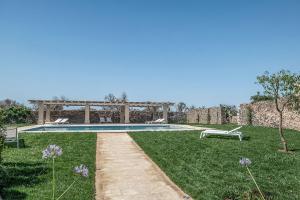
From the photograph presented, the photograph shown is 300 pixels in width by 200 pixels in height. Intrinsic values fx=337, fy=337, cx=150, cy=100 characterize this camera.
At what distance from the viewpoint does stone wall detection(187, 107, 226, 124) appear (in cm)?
3025

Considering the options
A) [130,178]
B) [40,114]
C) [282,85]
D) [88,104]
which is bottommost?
[130,178]

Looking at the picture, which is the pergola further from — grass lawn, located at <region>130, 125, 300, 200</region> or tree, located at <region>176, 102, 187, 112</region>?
grass lawn, located at <region>130, 125, 300, 200</region>

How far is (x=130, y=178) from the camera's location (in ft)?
24.6

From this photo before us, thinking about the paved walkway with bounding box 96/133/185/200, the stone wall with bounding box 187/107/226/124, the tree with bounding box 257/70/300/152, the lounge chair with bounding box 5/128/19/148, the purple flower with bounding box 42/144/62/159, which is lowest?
the paved walkway with bounding box 96/133/185/200

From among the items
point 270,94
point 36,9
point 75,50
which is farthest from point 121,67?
point 270,94

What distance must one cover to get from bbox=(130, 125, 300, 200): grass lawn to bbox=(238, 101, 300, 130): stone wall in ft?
28.3

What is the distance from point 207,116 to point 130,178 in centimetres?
2583

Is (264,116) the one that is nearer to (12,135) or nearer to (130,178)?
(12,135)

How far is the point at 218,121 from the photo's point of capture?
Result: 100ft

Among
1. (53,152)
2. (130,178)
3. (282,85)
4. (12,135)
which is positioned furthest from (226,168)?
(12,135)

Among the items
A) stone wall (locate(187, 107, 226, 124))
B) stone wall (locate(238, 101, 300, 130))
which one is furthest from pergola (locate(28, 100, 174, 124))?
stone wall (locate(238, 101, 300, 130))

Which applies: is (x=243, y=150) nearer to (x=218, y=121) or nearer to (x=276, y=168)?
(x=276, y=168)

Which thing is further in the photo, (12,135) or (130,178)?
(12,135)

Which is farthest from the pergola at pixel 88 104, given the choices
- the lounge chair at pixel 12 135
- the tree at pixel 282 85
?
the tree at pixel 282 85
